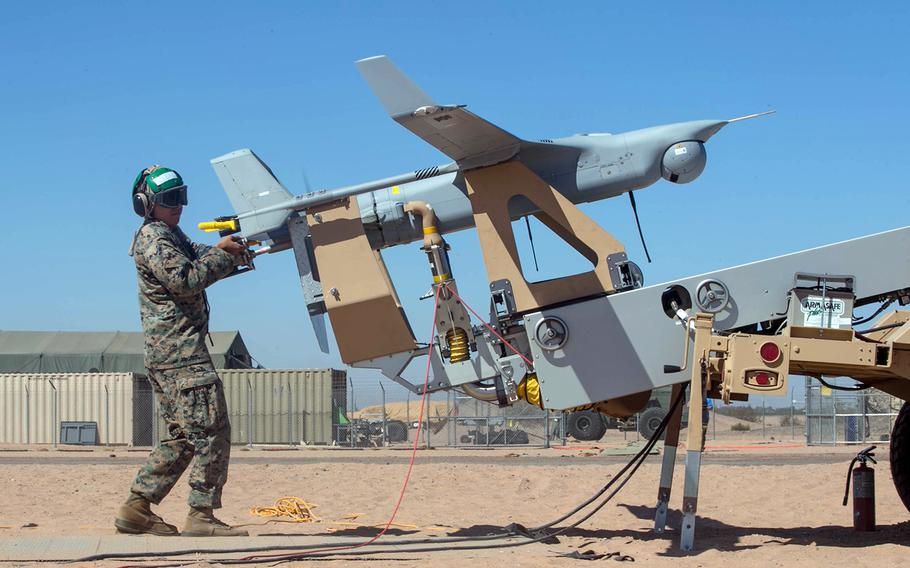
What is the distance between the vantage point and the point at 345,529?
333 inches

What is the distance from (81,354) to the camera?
35656mm

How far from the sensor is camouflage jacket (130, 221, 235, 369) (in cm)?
727

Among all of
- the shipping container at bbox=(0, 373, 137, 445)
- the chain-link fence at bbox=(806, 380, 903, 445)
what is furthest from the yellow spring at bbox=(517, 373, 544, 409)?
the shipping container at bbox=(0, 373, 137, 445)

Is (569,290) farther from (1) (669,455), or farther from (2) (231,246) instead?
(2) (231,246)

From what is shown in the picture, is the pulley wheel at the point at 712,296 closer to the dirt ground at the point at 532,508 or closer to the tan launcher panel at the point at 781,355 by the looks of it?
the tan launcher panel at the point at 781,355

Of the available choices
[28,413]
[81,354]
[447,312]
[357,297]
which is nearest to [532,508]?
[447,312]

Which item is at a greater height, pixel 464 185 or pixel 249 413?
pixel 464 185

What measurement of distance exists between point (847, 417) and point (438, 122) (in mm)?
20567

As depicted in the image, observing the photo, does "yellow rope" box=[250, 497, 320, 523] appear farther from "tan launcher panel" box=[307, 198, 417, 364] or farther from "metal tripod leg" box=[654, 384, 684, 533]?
"metal tripod leg" box=[654, 384, 684, 533]

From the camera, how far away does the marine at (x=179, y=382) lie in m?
7.24

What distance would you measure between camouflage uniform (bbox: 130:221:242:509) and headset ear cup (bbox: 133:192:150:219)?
0.78 feet

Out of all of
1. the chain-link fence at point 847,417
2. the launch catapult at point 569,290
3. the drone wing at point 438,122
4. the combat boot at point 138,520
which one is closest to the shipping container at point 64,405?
the chain-link fence at point 847,417

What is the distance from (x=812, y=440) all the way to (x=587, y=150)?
20.0 meters

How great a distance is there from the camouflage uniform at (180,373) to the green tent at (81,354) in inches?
1104
